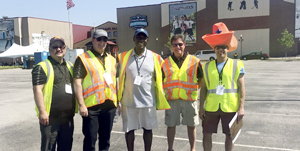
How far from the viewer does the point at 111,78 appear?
3.47 meters

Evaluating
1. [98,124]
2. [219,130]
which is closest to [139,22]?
[219,130]

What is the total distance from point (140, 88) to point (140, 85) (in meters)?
0.04

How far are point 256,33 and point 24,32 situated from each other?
4765 centimetres

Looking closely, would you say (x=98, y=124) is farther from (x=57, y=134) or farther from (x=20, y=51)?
(x=20, y=51)

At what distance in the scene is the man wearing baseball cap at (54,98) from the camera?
3.01 meters

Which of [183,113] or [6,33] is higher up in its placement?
[6,33]

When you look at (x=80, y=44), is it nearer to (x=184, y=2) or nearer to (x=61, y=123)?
(x=184, y=2)

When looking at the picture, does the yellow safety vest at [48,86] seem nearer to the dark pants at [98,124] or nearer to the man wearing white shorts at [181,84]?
the dark pants at [98,124]

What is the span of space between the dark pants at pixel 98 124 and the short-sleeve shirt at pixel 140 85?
275mm

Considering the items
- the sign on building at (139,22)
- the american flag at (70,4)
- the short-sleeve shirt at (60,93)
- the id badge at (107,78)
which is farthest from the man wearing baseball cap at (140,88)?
the sign on building at (139,22)

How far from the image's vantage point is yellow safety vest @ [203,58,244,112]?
3.27m

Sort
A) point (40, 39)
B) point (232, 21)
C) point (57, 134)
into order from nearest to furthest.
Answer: point (57, 134), point (232, 21), point (40, 39)

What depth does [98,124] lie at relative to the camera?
341cm

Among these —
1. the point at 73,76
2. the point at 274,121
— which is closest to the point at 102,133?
the point at 73,76
